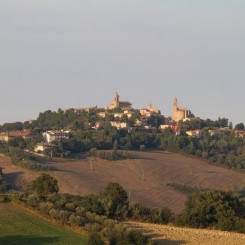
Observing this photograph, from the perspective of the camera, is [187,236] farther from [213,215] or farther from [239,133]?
[239,133]

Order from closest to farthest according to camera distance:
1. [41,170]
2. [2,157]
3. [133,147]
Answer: [41,170]
[2,157]
[133,147]

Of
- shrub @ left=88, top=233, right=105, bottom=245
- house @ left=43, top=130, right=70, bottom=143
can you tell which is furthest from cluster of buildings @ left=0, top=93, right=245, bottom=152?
shrub @ left=88, top=233, right=105, bottom=245

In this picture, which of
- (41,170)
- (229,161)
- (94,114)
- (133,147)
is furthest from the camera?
(94,114)

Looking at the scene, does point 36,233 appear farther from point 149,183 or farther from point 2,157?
point 2,157

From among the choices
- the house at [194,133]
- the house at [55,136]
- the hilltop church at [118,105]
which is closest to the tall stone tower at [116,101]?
the hilltop church at [118,105]

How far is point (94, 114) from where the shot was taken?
147 m

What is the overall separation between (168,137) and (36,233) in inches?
3249

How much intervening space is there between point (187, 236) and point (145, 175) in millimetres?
56066

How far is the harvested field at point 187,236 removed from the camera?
42.1m

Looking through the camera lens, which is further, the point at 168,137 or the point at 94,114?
the point at 94,114

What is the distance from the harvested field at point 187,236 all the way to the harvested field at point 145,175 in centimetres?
3333

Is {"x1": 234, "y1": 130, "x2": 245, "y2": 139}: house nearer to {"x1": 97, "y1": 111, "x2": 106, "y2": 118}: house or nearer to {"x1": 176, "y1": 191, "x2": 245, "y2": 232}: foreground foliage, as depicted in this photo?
{"x1": 97, "y1": 111, "x2": 106, "y2": 118}: house

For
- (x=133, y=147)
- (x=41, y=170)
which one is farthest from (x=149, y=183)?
(x=133, y=147)

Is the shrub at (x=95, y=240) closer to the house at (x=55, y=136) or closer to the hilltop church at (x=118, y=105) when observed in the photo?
the house at (x=55, y=136)
